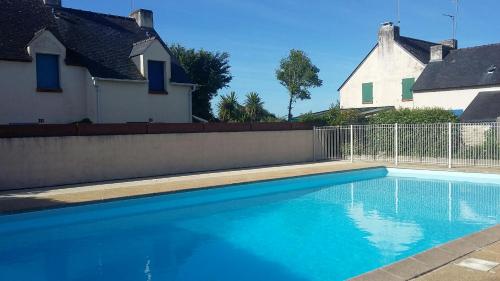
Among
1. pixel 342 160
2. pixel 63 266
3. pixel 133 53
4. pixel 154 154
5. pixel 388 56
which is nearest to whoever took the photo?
pixel 63 266

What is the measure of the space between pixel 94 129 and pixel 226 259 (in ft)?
29.6

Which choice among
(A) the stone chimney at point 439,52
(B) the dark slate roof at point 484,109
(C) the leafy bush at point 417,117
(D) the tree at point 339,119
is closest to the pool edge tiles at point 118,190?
(C) the leafy bush at point 417,117

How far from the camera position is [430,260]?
5.21 m

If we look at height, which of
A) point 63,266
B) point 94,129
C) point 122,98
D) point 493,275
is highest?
point 122,98

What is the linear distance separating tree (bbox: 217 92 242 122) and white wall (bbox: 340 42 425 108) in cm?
1039

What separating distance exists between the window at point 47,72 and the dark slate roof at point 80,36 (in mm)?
573

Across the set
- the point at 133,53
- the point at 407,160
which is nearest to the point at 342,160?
the point at 407,160

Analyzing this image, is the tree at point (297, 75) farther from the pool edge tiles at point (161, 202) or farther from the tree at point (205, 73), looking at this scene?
the pool edge tiles at point (161, 202)

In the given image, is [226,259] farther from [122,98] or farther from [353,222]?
[122,98]

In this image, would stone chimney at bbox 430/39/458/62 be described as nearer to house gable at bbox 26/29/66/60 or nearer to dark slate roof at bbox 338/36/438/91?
dark slate roof at bbox 338/36/438/91

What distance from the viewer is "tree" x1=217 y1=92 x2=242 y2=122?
93.7ft

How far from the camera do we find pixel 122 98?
18.9m

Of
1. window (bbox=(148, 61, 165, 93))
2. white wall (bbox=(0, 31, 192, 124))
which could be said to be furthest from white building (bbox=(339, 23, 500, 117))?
window (bbox=(148, 61, 165, 93))

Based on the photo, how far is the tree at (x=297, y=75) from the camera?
5462cm
